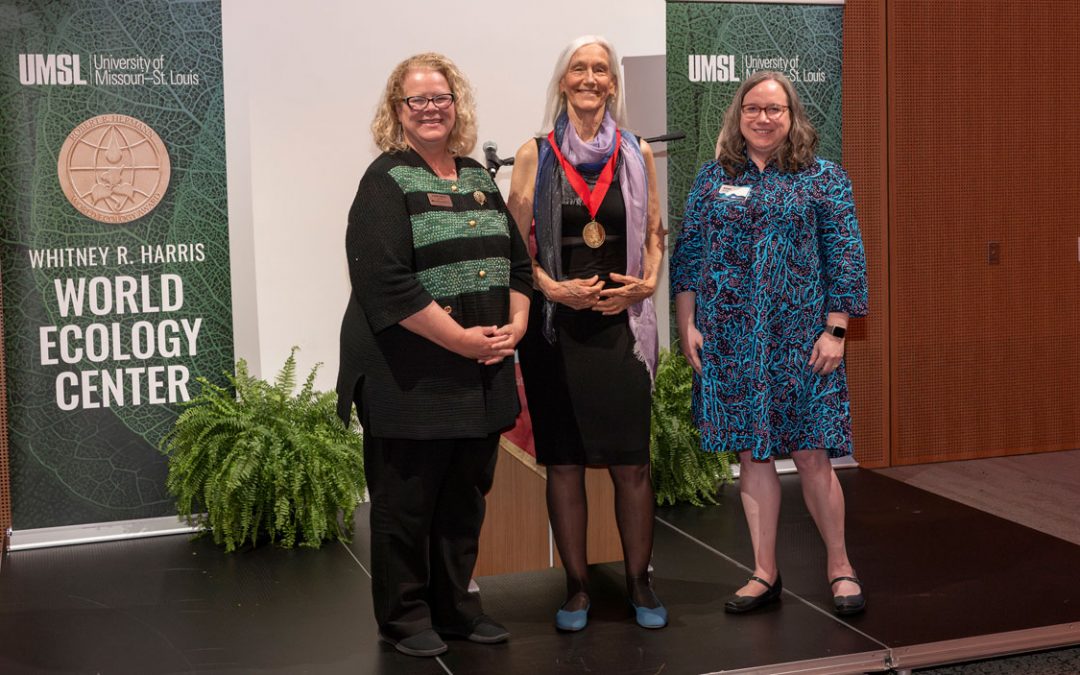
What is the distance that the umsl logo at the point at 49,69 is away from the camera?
4.70m

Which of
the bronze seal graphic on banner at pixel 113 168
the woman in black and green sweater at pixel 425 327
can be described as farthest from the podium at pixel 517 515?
the bronze seal graphic on banner at pixel 113 168

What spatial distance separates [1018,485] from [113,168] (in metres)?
4.28

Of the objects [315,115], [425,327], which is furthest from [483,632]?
Answer: [315,115]

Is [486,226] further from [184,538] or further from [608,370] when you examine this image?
[184,538]

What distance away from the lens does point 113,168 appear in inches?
190

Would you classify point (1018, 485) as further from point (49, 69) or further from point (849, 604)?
point (49, 69)

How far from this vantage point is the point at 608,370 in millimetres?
3539

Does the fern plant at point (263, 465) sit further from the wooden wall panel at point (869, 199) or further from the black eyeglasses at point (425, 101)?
the wooden wall panel at point (869, 199)

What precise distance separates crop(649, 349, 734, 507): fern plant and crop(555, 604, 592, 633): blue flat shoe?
4.99 ft

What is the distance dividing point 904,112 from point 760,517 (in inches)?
115

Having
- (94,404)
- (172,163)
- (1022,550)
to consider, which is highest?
(172,163)

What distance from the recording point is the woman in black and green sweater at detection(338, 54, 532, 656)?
3254mm

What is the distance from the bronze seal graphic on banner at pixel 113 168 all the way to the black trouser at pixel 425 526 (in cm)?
204

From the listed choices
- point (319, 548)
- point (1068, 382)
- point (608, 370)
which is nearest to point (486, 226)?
point (608, 370)
